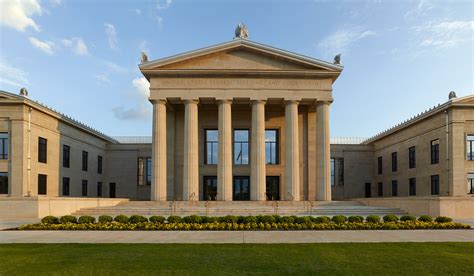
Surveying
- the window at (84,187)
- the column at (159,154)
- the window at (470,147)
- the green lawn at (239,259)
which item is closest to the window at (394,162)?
the window at (470,147)

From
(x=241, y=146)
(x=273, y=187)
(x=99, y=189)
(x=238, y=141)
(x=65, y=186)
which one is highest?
(x=238, y=141)

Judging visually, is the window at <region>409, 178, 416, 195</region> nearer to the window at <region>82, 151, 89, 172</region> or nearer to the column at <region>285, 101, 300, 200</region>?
the column at <region>285, 101, 300, 200</region>

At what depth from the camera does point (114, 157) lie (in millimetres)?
54312

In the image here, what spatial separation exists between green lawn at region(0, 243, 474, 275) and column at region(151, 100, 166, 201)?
75.4 ft

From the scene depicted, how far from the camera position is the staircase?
30.9 metres

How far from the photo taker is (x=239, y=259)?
38.9 feet

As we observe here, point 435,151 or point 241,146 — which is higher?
point 241,146

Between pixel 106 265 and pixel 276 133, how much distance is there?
114ft

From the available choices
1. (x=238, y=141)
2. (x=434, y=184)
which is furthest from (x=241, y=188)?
(x=434, y=184)

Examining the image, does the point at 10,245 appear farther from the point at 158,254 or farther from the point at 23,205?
the point at 23,205

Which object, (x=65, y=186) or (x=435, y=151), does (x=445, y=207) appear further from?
(x=65, y=186)

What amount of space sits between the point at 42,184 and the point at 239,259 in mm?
34079

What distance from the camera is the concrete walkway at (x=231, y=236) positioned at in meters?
16.1

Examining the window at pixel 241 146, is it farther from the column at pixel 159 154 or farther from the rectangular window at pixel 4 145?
the rectangular window at pixel 4 145
